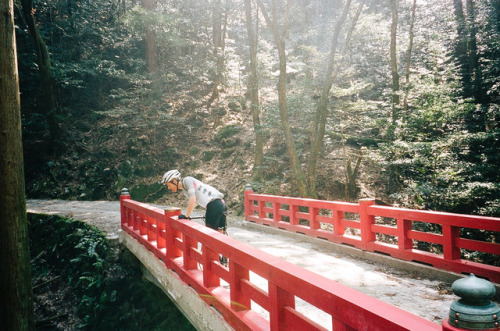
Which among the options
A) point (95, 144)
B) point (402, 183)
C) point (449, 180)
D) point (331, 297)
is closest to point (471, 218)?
point (331, 297)

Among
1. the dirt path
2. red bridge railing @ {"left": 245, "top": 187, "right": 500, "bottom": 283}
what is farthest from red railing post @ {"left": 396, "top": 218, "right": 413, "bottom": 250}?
the dirt path

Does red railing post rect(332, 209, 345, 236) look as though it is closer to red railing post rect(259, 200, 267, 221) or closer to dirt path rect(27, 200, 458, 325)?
dirt path rect(27, 200, 458, 325)

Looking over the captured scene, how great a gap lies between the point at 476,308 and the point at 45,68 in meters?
20.6

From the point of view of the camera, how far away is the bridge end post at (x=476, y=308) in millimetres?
1567

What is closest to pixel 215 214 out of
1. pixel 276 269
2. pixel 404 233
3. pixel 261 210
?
pixel 276 269

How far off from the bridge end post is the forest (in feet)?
30.7

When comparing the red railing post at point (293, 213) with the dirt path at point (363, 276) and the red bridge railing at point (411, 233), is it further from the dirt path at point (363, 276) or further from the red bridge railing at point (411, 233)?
the dirt path at point (363, 276)

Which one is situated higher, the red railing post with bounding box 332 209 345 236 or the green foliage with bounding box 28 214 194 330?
the red railing post with bounding box 332 209 345 236

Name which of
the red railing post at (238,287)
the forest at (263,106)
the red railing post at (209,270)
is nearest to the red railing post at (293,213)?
the forest at (263,106)

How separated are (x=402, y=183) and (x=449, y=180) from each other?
374cm

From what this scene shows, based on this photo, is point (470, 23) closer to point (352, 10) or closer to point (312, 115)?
point (352, 10)

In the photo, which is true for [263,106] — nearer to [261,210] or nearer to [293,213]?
[261,210]

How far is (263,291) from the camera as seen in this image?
10.5ft

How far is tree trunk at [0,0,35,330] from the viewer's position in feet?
16.2
